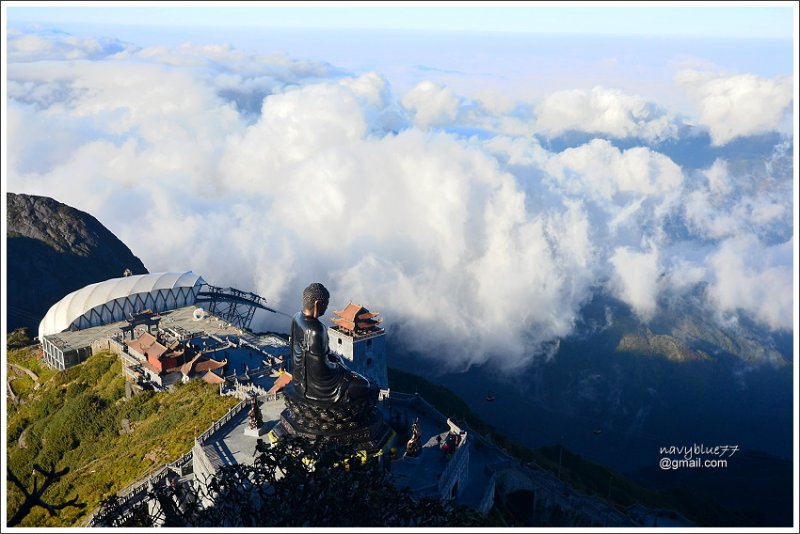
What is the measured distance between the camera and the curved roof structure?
62.4 metres

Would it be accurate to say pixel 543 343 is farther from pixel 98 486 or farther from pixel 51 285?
pixel 98 486

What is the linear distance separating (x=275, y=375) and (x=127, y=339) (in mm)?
16476

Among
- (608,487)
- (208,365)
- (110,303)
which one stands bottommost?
(608,487)


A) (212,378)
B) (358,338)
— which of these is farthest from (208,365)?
(358,338)

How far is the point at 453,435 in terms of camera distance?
109 ft

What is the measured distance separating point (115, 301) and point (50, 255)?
126ft

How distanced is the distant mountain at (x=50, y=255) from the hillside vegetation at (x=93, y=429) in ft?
121

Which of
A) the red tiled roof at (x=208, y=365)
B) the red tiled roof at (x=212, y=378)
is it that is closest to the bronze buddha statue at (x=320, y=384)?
the red tiled roof at (x=212, y=378)

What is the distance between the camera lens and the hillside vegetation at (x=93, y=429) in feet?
115

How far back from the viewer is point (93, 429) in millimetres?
43812

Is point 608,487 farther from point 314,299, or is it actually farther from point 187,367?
point 187,367

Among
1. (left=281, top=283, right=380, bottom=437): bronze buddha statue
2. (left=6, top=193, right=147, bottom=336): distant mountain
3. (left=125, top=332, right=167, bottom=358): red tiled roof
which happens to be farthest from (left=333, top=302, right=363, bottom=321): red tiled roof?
(left=6, top=193, right=147, bottom=336): distant mountain

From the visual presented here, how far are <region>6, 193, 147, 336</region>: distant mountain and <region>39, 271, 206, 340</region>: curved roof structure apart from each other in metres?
25.1

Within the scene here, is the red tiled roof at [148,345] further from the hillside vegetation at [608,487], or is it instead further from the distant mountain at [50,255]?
the distant mountain at [50,255]
